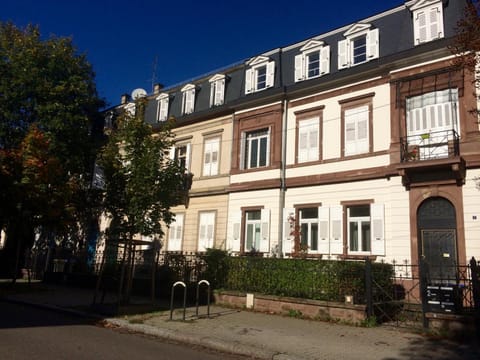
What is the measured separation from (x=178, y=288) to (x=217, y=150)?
791cm

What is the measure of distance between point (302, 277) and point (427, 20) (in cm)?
1046

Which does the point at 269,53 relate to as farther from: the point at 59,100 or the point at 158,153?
the point at 59,100

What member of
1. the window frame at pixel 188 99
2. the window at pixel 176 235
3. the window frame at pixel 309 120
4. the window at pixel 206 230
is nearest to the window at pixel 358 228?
the window frame at pixel 309 120

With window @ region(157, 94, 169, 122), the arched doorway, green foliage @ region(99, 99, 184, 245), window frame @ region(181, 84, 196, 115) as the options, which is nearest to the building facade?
the arched doorway

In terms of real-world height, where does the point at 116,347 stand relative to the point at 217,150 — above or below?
below

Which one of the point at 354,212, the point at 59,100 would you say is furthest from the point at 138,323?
the point at 59,100

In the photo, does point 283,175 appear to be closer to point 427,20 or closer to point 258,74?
point 258,74

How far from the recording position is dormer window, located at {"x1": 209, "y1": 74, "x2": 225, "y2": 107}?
2127 centimetres

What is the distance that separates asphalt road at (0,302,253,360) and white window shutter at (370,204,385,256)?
27.7 feet

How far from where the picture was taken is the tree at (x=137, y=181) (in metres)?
13.0

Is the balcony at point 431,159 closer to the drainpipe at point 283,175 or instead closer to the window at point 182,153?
the drainpipe at point 283,175

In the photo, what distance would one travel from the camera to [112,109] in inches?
1094

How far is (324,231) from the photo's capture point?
16.0 metres

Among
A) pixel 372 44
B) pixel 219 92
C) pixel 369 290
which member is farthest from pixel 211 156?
pixel 369 290
